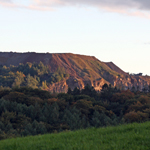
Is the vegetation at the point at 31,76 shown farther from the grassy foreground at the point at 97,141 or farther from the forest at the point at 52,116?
the grassy foreground at the point at 97,141

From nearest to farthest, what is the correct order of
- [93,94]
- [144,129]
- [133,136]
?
[133,136] → [144,129] → [93,94]

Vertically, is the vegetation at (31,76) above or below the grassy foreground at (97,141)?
above

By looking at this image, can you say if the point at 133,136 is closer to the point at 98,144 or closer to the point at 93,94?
the point at 98,144

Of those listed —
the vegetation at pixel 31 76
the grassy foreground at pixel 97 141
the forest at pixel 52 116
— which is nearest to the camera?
the grassy foreground at pixel 97 141

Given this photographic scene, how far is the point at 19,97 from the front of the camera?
181 ft

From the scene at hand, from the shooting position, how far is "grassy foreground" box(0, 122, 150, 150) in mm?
11297

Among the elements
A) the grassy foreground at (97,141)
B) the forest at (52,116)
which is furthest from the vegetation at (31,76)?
the grassy foreground at (97,141)

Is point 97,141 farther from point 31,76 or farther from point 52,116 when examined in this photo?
point 31,76

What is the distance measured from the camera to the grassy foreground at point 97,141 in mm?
11297

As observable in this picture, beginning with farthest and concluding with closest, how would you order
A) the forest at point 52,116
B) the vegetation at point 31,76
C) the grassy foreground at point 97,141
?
the vegetation at point 31,76 → the forest at point 52,116 → the grassy foreground at point 97,141

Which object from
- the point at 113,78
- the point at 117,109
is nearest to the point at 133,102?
the point at 117,109

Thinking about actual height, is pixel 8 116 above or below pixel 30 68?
below

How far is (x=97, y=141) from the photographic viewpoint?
12.5m

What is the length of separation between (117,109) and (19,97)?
21226mm
